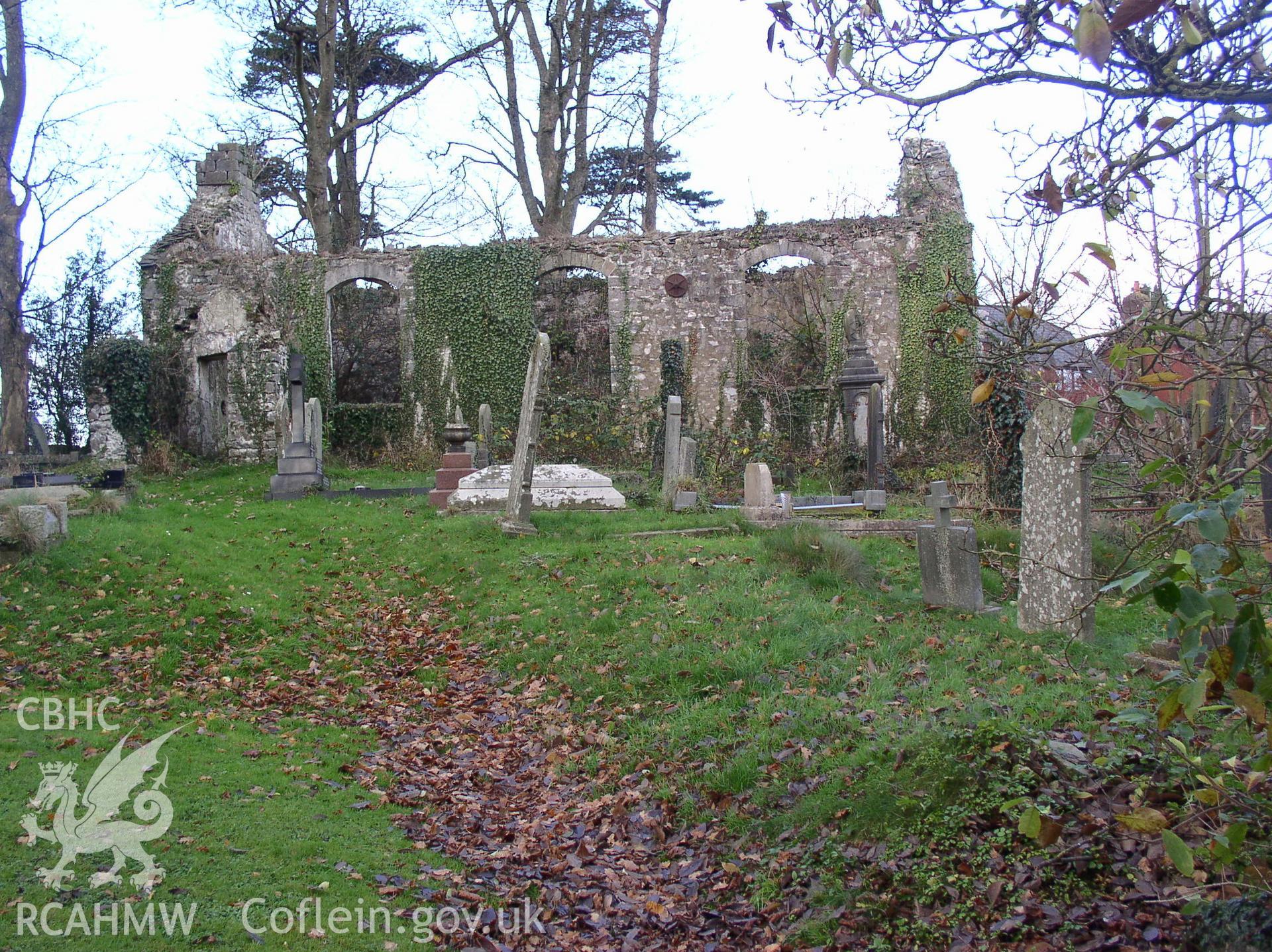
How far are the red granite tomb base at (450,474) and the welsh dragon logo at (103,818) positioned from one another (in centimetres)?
783

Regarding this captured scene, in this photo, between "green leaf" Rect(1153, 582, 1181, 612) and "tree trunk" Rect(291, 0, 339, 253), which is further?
"tree trunk" Rect(291, 0, 339, 253)

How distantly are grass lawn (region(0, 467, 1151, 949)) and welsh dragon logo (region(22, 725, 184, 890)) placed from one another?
0.07 m

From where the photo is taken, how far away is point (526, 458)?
1051 cm

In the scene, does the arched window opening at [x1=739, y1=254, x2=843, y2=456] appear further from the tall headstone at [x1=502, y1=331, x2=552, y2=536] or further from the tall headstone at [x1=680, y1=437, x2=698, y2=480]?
the tall headstone at [x1=502, y1=331, x2=552, y2=536]

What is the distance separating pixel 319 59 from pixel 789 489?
15.4m

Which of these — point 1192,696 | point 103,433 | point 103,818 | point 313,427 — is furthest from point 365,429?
point 1192,696

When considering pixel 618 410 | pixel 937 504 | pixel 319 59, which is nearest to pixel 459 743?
pixel 937 504

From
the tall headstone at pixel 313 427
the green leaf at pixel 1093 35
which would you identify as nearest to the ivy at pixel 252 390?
the tall headstone at pixel 313 427

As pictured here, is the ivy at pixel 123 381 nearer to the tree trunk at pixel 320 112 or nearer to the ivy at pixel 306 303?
the ivy at pixel 306 303

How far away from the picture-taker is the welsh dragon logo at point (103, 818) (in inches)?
154

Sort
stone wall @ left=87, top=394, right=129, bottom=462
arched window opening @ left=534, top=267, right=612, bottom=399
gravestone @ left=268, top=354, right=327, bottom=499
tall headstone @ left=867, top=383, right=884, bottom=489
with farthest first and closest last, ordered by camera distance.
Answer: arched window opening @ left=534, top=267, right=612, bottom=399
stone wall @ left=87, top=394, right=129, bottom=462
tall headstone @ left=867, top=383, right=884, bottom=489
gravestone @ left=268, top=354, right=327, bottom=499

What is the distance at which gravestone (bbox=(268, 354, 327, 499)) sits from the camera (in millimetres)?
13711

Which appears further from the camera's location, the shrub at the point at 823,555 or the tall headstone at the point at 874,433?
the tall headstone at the point at 874,433

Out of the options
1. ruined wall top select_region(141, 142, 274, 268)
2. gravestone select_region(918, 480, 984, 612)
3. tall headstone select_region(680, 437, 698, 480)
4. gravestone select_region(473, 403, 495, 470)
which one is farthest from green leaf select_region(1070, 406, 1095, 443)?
ruined wall top select_region(141, 142, 274, 268)
